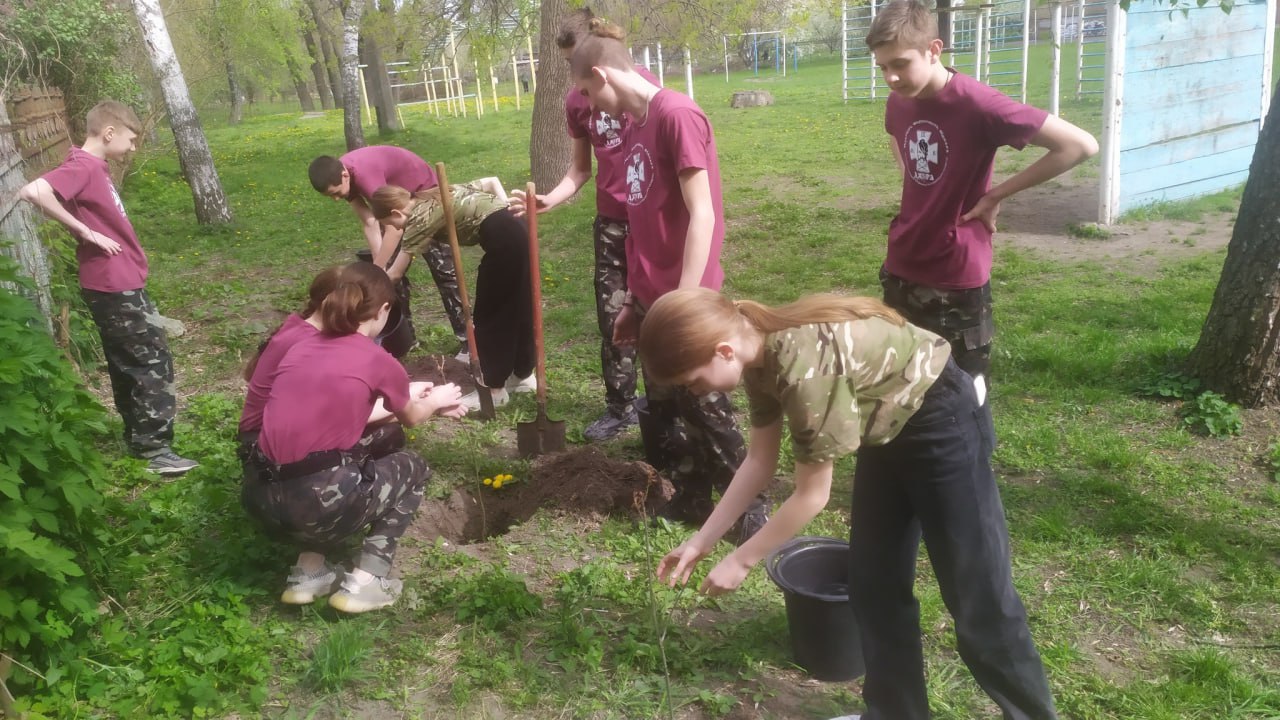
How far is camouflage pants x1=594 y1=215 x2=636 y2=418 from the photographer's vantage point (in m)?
4.39

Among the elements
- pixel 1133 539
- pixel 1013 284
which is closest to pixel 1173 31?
pixel 1013 284

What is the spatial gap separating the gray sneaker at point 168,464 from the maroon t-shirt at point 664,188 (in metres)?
2.34

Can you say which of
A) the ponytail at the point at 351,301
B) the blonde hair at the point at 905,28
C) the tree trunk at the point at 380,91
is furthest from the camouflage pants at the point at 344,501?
the tree trunk at the point at 380,91

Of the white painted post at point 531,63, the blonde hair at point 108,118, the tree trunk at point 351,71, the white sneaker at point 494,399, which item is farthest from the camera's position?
the tree trunk at point 351,71

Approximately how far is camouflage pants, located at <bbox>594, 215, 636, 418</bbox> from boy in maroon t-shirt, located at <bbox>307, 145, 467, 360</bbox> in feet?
3.22

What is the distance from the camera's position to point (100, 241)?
3.97 meters

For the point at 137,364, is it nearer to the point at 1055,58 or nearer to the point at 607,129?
the point at 607,129

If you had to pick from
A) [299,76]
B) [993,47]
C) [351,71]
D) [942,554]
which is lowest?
[942,554]

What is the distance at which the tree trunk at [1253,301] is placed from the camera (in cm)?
407

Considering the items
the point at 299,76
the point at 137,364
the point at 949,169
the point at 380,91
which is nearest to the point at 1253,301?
the point at 949,169

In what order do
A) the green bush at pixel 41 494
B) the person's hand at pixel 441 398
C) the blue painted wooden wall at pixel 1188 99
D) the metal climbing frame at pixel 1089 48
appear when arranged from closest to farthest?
1. the green bush at pixel 41 494
2. the person's hand at pixel 441 398
3. the blue painted wooden wall at pixel 1188 99
4. the metal climbing frame at pixel 1089 48

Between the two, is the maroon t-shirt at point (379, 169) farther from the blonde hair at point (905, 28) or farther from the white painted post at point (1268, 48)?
the white painted post at point (1268, 48)

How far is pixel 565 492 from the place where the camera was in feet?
12.8

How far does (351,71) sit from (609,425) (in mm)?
12876
